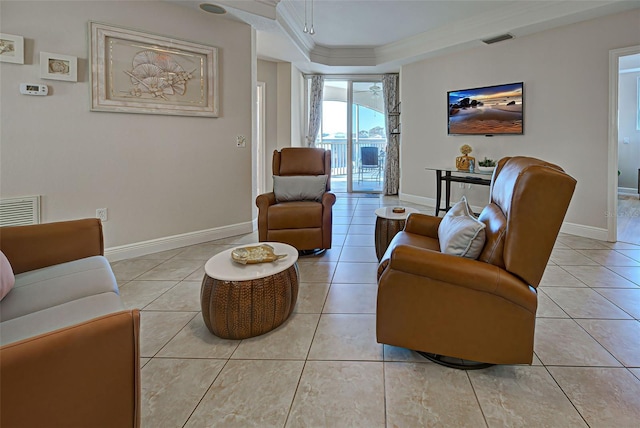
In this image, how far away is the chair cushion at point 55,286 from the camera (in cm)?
142

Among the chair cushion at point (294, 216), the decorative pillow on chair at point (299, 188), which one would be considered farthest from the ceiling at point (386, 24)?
the chair cushion at point (294, 216)

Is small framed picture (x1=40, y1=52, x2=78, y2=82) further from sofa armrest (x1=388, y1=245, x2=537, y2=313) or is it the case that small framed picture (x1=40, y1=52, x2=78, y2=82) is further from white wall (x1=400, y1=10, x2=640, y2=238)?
white wall (x1=400, y1=10, x2=640, y2=238)

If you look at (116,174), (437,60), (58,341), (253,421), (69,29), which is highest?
(437,60)

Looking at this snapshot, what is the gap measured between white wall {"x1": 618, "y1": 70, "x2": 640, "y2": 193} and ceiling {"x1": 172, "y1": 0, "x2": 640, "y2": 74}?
4.23 meters

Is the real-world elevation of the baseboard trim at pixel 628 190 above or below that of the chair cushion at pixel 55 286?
above

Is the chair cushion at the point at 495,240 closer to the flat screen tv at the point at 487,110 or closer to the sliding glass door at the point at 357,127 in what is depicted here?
the flat screen tv at the point at 487,110

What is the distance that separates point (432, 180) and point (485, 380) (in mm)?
5234

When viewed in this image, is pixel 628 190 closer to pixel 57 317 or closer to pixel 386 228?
pixel 386 228

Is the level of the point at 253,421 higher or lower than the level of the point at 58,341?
lower

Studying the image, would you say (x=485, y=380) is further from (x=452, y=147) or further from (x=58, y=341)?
(x=452, y=147)

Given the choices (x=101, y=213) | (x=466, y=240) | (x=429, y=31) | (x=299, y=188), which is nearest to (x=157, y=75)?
(x=101, y=213)

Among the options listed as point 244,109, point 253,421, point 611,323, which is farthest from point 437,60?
point 253,421

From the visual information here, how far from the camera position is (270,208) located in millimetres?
3525

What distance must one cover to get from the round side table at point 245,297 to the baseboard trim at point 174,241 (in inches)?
75.0
